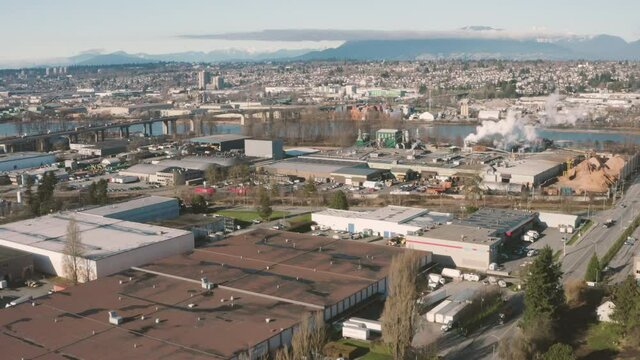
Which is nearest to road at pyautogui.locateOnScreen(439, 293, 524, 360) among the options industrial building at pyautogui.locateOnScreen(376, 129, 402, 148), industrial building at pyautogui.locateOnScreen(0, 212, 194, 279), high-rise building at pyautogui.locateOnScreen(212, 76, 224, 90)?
industrial building at pyautogui.locateOnScreen(0, 212, 194, 279)

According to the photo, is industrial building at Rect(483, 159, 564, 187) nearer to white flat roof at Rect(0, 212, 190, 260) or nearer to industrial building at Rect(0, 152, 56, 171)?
white flat roof at Rect(0, 212, 190, 260)

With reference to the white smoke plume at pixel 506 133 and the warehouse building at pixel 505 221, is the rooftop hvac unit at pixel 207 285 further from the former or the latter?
the white smoke plume at pixel 506 133

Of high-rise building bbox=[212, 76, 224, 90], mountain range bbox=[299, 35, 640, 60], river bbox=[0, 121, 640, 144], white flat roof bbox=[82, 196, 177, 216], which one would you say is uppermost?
mountain range bbox=[299, 35, 640, 60]

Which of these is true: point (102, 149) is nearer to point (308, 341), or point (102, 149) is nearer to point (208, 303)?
point (208, 303)

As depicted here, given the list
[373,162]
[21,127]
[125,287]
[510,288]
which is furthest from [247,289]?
[21,127]

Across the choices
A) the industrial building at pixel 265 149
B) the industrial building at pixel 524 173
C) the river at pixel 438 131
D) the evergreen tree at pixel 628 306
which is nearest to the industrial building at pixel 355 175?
the industrial building at pixel 524 173

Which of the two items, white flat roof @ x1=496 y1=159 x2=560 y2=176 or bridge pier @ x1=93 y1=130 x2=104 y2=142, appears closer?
white flat roof @ x1=496 y1=159 x2=560 y2=176
